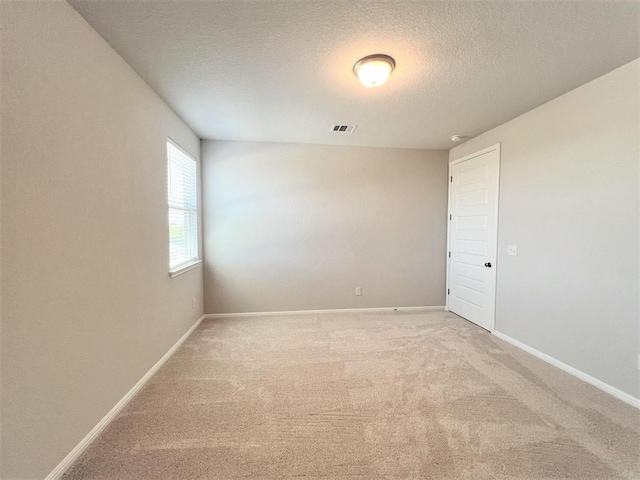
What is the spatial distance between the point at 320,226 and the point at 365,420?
2615 millimetres

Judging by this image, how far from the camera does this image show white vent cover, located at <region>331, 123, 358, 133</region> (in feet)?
10.3

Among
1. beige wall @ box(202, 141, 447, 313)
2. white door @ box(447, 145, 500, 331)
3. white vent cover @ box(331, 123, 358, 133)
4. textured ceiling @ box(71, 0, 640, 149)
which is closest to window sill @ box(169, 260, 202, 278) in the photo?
beige wall @ box(202, 141, 447, 313)

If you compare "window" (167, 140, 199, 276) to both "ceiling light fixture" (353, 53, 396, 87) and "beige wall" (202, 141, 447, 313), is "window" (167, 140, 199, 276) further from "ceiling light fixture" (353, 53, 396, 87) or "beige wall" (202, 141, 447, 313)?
"ceiling light fixture" (353, 53, 396, 87)

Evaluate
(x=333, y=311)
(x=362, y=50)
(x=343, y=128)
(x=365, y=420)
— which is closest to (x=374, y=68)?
(x=362, y=50)

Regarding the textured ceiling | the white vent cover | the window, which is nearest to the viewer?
the textured ceiling

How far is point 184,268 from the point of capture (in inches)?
115

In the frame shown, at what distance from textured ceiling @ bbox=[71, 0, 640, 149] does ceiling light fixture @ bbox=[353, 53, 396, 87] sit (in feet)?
0.19

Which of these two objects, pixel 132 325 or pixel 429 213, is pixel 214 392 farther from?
pixel 429 213

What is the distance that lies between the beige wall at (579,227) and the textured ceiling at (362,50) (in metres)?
0.26

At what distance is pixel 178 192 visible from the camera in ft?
9.73

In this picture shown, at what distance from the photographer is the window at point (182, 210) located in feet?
9.05

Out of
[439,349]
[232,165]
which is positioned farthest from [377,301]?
[232,165]

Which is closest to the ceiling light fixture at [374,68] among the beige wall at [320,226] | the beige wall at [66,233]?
the beige wall at [66,233]

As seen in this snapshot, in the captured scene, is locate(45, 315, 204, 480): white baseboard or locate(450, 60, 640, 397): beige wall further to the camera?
locate(450, 60, 640, 397): beige wall
